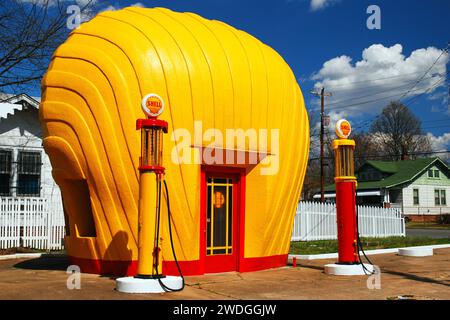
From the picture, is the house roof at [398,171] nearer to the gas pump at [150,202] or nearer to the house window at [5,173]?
the house window at [5,173]

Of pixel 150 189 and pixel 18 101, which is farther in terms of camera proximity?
pixel 18 101

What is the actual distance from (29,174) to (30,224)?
3.33 m

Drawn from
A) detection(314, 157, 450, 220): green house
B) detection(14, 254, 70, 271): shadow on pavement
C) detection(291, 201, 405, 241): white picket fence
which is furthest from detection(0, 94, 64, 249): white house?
detection(314, 157, 450, 220): green house

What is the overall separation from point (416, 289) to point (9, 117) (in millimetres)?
15907

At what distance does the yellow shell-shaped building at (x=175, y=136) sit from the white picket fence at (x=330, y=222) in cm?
940

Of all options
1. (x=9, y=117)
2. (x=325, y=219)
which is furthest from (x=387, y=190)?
(x=9, y=117)

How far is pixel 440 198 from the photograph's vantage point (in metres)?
47.4

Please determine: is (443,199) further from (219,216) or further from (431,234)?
(219,216)

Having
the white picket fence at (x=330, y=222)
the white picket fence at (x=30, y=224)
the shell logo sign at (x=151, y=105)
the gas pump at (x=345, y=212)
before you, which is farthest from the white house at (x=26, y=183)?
the gas pump at (x=345, y=212)

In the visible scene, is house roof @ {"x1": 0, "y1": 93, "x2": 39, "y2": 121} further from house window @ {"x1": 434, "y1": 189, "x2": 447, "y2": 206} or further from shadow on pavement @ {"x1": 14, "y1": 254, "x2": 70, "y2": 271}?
house window @ {"x1": 434, "y1": 189, "x2": 447, "y2": 206}

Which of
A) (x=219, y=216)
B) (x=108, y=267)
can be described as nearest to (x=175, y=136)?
(x=219, y=216)

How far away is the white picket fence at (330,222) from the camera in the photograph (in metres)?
21.1

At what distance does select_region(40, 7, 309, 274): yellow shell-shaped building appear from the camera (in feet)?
32.8

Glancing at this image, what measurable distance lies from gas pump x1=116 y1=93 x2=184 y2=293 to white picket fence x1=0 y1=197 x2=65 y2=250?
9177 mm
